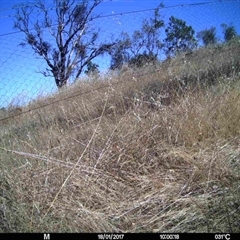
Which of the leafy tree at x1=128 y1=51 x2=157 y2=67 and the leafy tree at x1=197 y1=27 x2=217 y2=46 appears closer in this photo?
the leafy tree at x1=128 y1=51 x2=157 y2=67

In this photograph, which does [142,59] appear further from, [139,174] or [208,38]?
[139,174]

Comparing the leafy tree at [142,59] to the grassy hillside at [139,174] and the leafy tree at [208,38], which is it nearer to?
the leafy tree at [208,38]

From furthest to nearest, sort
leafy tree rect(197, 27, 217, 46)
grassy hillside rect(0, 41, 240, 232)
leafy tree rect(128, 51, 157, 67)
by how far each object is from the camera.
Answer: leafy tree rect(197, 27, 217, 46), leafy tree rect(128, 51, 157, 67), grassy hillside rect(0, 41, 240, 232)

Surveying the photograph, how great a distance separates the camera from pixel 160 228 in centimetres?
179

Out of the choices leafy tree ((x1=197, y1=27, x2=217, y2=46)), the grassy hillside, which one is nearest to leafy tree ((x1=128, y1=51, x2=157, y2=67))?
leafy tree ((x1=197, y1=27, x2=217, y2=46))

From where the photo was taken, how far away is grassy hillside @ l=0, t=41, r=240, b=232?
186 centimetres

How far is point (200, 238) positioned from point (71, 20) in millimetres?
19070

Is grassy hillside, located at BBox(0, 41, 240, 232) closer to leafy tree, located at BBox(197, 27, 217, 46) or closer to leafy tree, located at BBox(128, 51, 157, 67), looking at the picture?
leafy tree, located at BBox(128, 51, 157, 67)

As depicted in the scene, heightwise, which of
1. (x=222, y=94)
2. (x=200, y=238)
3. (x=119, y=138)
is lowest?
(x=200, y=238)

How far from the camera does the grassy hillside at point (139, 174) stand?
1.86 m

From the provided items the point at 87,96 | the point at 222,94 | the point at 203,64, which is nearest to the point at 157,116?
the point at 222,94

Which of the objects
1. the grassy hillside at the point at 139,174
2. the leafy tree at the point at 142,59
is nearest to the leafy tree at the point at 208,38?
the leafy tree at the point at 142,59

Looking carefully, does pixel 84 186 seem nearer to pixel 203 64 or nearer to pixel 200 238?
pixel 200 238

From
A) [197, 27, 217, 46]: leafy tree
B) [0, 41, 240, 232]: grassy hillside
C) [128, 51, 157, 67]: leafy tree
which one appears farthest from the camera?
[197, 27, 217, 46]: leafy tree
